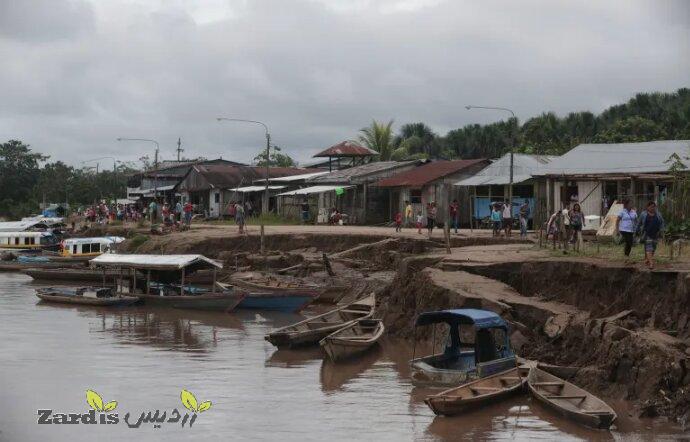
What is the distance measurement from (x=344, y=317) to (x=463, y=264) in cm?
387

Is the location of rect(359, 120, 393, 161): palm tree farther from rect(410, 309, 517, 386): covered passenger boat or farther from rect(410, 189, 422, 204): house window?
rect(410, 309, 517, 386): covered passenger boat

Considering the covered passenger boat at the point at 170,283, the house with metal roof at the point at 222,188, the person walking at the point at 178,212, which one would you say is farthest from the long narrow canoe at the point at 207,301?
the house with metal roof at the point at 222,188

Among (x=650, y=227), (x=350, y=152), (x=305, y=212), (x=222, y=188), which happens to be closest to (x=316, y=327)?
(x=650, y=227)

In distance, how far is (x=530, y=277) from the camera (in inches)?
953

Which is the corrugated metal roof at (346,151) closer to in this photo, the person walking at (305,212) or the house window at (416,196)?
the person walking at (305,212)

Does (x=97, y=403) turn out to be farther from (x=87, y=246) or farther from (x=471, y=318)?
(x=87, y=246)

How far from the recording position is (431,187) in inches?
1754

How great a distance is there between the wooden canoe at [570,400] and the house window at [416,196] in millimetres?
27934

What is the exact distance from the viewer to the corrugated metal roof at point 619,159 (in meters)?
32.8

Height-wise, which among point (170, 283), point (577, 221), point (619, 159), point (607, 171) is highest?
point (619, 159)

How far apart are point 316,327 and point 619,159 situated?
16.4 meters

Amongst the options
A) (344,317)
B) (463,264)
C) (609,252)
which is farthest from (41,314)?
Answer: (609,252)

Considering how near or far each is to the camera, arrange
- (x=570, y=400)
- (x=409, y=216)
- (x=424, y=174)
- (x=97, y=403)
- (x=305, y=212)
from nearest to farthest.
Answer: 1. (x=570, y=400)
2. (x=97, y=403)
3. (x=409, y=216)
4. (x=424, y=174)
5. (x=305, y=212)

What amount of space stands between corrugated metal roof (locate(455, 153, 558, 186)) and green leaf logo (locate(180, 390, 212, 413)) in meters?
23.9
